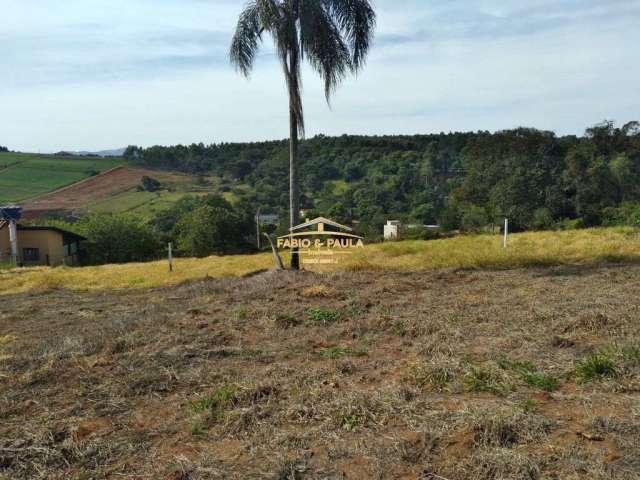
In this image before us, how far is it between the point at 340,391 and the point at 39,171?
245 ft

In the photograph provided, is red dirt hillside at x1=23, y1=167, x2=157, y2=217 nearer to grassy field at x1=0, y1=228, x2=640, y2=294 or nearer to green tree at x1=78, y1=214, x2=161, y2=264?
green tree at x1=78, y1=214, x2=161, y2=264

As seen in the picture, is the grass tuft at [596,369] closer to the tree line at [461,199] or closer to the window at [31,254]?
the tree line at [461,199]

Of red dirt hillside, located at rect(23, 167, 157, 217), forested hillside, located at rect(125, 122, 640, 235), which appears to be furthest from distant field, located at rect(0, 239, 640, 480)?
red dirt hillside, located at rect(23, 167, 157, 217)

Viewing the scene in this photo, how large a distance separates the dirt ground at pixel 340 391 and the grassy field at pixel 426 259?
3.38 meters

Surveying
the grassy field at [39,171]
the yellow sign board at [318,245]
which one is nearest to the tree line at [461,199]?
the yellow sign board at [318,245]

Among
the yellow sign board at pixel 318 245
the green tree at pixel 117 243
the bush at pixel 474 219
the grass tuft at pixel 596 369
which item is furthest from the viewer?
the green tree at pixel 117 243

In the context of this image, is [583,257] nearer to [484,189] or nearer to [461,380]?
[461,380]

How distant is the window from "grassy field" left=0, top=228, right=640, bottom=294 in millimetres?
15251

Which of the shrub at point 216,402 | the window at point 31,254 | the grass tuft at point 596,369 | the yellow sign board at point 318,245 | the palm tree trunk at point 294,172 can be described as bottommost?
the window at point 31,254

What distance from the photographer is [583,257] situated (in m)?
10.2

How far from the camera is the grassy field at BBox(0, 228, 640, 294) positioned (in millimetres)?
10086

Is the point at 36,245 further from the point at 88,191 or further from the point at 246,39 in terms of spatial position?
the point at 88,191

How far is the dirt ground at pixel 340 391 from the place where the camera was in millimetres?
2643

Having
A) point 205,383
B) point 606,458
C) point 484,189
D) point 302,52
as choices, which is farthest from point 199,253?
point 606,458
